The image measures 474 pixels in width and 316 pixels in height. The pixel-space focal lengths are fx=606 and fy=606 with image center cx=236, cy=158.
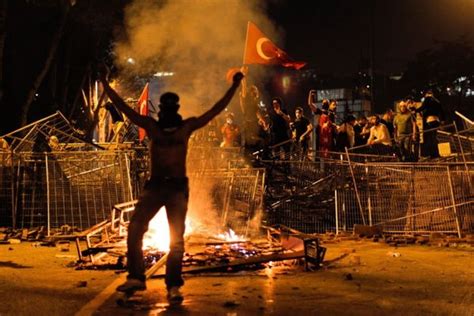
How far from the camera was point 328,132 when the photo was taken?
50.6 feet

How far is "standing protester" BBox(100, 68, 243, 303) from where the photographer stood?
6.04 metres

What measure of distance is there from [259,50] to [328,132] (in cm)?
478

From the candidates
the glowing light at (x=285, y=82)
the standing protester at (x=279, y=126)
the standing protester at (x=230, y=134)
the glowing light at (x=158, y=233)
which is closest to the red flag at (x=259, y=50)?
the glowing light at (x=158, y=233)

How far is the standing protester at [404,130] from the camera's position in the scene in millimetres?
14555

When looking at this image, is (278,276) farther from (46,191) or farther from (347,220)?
(46,191)

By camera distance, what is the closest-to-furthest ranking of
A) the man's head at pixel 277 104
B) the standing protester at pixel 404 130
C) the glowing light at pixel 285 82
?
the standing protester at pixel 404 130
the man's head at pixel 277 104
the glowing light at pixel 285 82

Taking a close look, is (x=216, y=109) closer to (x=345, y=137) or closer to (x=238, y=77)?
(x=238, y=77)

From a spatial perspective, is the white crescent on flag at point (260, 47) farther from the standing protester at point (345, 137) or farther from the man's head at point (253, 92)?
the standing protester at point (345, 137)

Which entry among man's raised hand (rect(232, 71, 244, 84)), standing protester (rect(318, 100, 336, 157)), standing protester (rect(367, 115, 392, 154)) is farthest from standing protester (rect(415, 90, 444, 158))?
man's raised hand (rect(232, 71, 244, 84))

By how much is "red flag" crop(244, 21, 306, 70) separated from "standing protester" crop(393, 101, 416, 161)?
15.1ft

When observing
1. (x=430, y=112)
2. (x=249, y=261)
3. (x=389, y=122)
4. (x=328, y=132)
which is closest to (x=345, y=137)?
(x=328, y=132)

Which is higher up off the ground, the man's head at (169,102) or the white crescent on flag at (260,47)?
the white crescent on flag at (260,47)

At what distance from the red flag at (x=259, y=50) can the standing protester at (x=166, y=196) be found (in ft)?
17.4

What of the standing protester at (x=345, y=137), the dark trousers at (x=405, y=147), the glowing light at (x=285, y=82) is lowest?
the dark trousers at (x=405, y=147)
